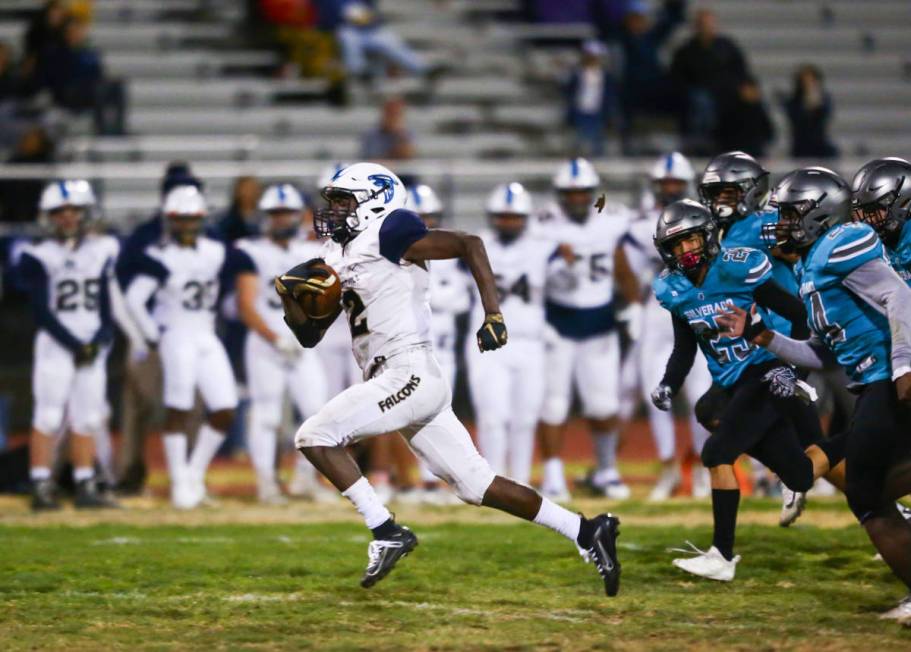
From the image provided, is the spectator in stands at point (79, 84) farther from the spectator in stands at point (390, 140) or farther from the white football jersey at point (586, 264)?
the white football jersey at point (586, 264)

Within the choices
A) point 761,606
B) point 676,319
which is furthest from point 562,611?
point 676,319

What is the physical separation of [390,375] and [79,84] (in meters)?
8.50

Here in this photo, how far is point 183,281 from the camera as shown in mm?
10320

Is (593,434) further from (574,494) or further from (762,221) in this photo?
(762,221)

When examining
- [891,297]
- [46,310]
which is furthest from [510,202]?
[891,297]

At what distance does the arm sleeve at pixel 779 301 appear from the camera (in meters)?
6.98

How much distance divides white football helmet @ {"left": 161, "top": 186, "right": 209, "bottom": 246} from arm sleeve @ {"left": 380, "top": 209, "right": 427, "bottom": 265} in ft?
13.5

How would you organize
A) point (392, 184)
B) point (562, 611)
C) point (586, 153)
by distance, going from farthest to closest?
point (586, 153)
point (392, 184)
point (562, 611)

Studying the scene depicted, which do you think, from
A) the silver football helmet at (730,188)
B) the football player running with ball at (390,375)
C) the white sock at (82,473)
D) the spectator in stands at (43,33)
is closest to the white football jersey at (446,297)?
the white sock at (82,473)

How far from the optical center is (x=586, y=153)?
15.4 meters

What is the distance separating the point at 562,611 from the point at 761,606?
31.3 inches

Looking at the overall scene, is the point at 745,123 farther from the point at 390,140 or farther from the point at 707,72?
the point at 390,140

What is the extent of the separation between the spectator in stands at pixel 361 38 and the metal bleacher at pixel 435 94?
0.26 m

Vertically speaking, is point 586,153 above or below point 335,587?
above
